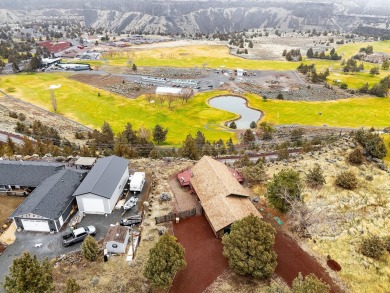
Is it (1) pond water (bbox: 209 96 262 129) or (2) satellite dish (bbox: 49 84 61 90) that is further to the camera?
(2) satellite dish (bbox: 49 84 61 90)

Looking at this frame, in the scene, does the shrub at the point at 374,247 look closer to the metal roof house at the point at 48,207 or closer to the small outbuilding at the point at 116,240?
the small outbuilding at the point at 116,240

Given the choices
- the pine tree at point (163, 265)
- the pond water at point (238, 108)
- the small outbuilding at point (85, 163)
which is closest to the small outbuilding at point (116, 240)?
the pine tree at point (163, 265)

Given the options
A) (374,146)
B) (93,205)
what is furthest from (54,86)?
(374,146)

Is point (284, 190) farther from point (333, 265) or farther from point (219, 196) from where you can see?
point (333, 265)

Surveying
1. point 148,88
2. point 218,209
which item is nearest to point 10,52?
point 148,88

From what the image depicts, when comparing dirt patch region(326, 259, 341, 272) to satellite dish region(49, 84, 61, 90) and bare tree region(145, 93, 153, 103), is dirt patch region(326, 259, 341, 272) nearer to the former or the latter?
bare tree region(145, 93, 153, 103)

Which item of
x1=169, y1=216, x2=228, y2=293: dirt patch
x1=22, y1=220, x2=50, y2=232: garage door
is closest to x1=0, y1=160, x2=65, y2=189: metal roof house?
x1=22, y1=220, x2=50, y2=232: garage door
